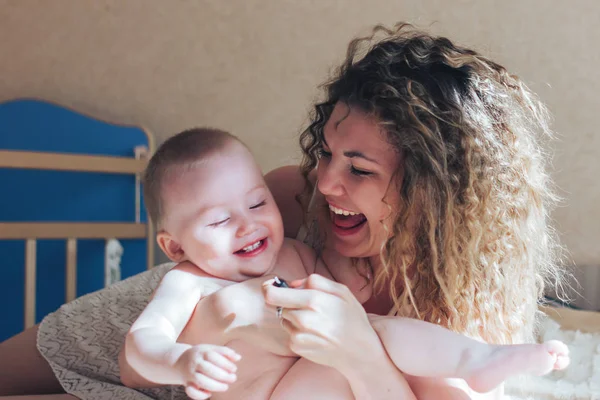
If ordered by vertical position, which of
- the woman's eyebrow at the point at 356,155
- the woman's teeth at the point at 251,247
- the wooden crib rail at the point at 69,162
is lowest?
the wooden crib rail at the point at 69,162

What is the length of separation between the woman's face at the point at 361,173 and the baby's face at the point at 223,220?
0.41 feet

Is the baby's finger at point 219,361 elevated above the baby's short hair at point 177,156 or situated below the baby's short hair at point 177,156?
below

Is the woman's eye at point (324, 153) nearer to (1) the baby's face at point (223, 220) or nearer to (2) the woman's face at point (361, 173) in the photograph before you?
(2) the woman's face at point (361, 173)

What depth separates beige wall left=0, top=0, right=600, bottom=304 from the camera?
8.29 ft

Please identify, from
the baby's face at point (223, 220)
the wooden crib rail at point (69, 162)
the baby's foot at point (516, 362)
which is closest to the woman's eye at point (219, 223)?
the baby's face at point (223, 220)

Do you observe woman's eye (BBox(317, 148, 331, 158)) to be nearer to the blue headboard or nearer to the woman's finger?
the woman's finger

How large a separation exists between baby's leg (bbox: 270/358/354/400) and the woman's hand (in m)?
0.04

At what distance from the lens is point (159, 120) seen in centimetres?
266

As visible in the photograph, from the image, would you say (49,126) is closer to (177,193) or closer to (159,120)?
(159,120)

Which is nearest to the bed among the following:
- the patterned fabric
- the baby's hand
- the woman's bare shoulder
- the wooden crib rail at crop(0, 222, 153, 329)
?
the wooden crib rail at crop(0, 222, 153, 329)

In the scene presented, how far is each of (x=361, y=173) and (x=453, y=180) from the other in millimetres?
159

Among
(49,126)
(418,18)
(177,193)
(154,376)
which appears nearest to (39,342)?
(177,193)

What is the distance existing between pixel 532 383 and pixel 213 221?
960mm

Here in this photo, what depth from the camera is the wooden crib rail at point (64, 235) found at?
7.74 feet
